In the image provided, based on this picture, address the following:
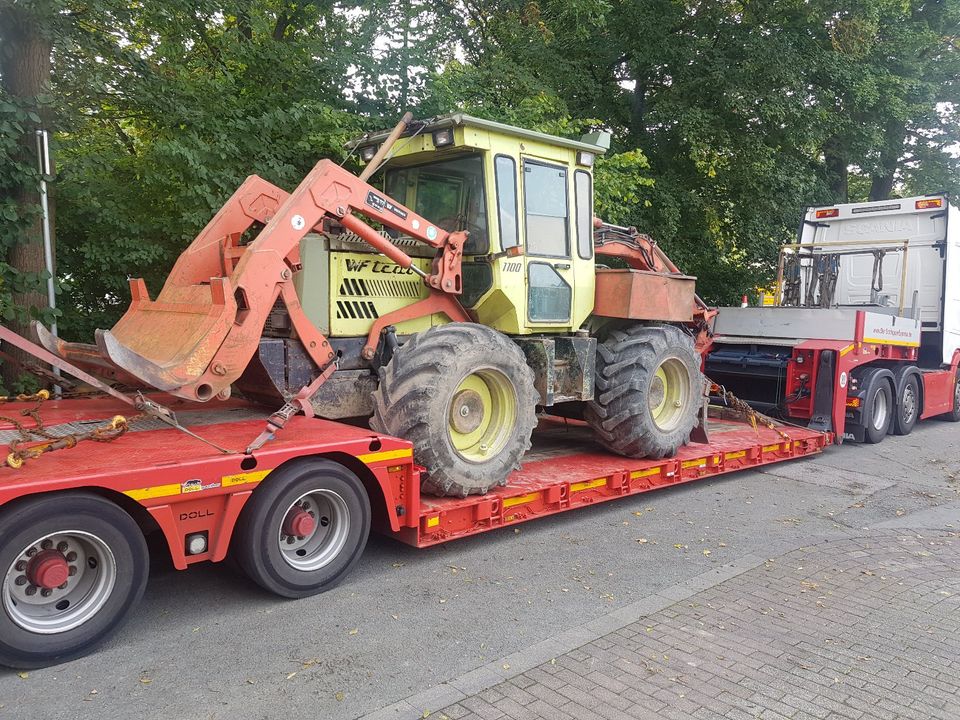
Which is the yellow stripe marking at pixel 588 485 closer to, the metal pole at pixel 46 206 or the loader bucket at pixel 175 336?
the loader bucket at pixel 175 336

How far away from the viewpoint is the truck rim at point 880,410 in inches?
412

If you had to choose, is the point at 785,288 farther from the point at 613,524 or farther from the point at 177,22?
the point at 177,22

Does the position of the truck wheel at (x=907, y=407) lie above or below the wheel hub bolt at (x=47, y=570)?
below

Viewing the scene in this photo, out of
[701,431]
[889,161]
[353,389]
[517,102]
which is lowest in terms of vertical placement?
[701,431]

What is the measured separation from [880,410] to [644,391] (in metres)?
5.53

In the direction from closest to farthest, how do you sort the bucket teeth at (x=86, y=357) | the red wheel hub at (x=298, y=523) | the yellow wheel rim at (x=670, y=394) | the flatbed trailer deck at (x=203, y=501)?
the flatbed trailer deck at (x=203, y=501) < the red wheel hub at (x=298, y=523) < the bucket teeth at (x=86, y=357) < the yellow wheel rim at (x=670, y=394)

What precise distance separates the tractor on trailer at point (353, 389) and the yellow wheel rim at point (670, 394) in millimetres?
23

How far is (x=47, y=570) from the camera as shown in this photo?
3.63 meters

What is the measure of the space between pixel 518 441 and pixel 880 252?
27.3 ft

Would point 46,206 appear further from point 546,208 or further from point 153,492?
point 546,208

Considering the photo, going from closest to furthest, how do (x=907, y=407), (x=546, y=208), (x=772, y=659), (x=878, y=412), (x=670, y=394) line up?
(x=772, y=659)
(x=546, y=208)
(x=670, y=394)
(x=878, y=412)
(x=907, y=407)

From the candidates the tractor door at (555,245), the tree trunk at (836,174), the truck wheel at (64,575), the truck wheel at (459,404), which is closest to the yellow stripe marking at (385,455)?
the truck wheel at (459,404)

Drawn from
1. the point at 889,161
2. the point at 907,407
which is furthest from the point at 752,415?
the point at 889,161

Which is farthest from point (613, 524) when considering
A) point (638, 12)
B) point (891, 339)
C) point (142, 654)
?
point (638, 12)
